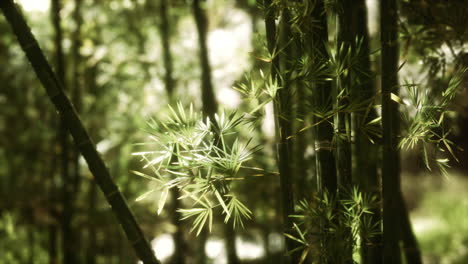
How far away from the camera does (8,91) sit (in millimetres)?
4004

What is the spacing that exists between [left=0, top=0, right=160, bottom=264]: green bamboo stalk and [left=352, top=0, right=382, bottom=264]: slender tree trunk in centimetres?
77

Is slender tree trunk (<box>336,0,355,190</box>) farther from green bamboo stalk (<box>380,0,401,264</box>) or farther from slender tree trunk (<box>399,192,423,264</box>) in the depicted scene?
slender tree trunk (<box>399,192,423,264</box>)

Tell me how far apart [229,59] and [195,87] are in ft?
2.68

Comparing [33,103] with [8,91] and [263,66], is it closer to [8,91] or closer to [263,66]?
[8,91]

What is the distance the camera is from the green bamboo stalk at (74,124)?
4.09 ft

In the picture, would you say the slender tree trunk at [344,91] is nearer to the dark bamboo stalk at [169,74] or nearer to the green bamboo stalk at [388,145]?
the green bamboo stalk at [388,145]

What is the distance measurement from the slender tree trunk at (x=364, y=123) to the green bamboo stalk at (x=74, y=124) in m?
0.77

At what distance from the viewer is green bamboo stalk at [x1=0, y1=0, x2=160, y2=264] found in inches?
49.0

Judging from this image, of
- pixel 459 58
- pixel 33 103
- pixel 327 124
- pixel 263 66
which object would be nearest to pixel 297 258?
A: pixel 327 124

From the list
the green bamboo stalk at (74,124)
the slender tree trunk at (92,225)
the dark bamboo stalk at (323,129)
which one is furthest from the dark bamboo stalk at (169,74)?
the dark bamboo stalk at (323,129)

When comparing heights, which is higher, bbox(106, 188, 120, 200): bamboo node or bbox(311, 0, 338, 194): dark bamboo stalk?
bbox(311, 0, 338, 194): dark bamboo stalk

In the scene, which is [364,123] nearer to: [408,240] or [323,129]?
[323,129]

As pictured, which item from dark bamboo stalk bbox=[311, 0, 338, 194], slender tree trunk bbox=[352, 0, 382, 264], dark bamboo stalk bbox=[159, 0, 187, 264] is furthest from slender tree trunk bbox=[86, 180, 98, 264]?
dark bamboo stalk bbox=[311, 0, 338, 194]

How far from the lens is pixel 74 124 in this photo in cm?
125
